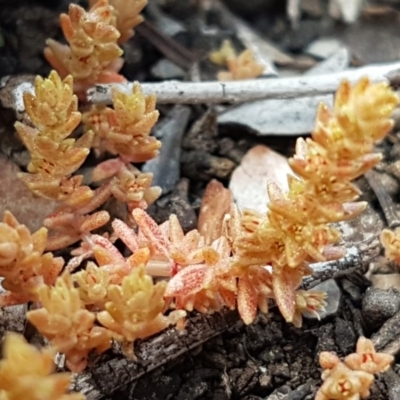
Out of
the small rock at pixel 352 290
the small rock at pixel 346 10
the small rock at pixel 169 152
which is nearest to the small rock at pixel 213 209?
the small rock at pixel 169 152

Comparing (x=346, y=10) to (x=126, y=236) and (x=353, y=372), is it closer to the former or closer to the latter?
(x=126, y=236)

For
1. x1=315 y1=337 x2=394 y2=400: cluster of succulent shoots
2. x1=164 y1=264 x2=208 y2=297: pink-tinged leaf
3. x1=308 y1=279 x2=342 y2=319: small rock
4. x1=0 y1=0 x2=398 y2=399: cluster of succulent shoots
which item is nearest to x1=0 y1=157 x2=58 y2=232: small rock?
x1=0 y1=0 x2=398 y2=399: cluster of succulent shoots

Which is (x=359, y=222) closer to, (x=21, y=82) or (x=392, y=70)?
(x=392, y=70)

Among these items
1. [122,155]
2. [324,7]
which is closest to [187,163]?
[122,155]

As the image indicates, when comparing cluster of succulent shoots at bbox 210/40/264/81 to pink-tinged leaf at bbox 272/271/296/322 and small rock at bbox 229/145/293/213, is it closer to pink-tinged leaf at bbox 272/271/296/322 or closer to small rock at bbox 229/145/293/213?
small rock at bbox 229/145/293/213

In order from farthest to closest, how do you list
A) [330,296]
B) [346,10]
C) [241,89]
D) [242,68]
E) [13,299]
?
1. [346,10]
2. [242,68]
3. [241,89]
4. [330,296]
5. [13,299]

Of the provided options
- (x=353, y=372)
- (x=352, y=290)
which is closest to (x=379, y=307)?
(x=352, y=290)
